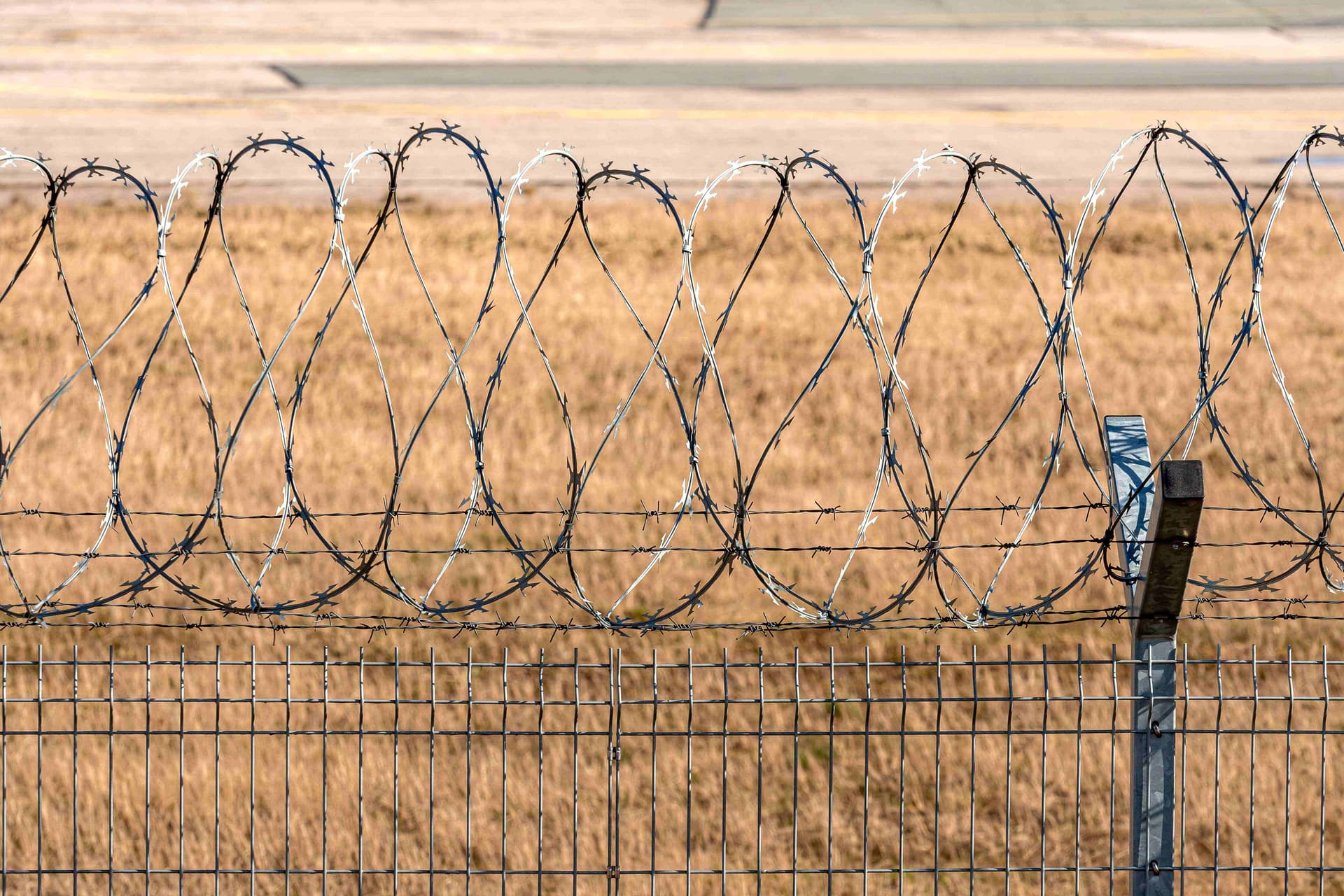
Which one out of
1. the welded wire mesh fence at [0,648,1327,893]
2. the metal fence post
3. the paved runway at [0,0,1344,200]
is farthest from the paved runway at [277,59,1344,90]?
the metal fence post

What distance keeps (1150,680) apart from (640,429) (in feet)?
23.5

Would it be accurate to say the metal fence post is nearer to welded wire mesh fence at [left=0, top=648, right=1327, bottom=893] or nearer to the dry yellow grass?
welded wire mesh fence at [left=0, top=648, right=1327, bottom=893]

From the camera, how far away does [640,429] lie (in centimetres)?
1119

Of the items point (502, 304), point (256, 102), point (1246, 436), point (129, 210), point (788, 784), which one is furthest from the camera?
point (256, 102)

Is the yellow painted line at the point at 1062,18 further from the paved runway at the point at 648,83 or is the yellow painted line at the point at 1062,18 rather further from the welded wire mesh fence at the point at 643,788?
the welded wire mesh fence at the point at 643,788

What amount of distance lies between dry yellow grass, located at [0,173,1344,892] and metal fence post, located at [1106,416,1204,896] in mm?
2037

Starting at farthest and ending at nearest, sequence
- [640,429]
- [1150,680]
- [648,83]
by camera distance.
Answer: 1. [648,83]
2. [640,429]
3. [1150,680]

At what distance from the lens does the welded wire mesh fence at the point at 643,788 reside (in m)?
6.48

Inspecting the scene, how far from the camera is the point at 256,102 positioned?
76.7 feet

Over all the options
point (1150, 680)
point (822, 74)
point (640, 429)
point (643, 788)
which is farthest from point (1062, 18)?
point (1150, 680)

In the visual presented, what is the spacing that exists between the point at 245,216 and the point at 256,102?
7090 millimetres

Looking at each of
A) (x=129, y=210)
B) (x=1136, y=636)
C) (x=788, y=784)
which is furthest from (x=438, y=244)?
(x=1136, y=636)

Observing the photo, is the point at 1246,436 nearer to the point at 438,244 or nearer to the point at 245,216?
the point at 438,244

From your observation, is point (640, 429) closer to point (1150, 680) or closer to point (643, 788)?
point (643, 788)
